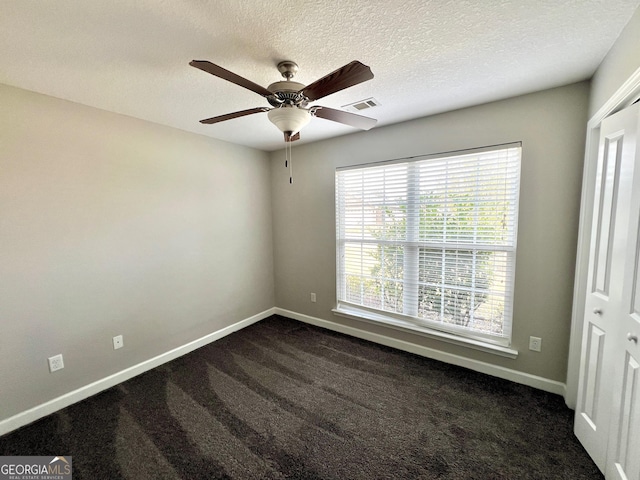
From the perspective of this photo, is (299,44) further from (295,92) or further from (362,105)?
(362,105)

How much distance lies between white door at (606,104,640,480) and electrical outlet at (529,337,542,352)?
2.65ft

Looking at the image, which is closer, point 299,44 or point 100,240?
point 299,44

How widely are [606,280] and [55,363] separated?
12.6ft

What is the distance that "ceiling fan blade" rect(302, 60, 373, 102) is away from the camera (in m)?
1.13

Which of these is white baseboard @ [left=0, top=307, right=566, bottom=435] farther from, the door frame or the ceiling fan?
the ceiling fan

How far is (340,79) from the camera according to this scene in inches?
48.5

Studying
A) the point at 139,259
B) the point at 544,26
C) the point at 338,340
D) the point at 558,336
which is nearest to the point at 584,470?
the point at 558,336

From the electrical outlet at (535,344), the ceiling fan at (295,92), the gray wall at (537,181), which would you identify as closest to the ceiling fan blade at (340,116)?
the ceiling fan at (295,92)

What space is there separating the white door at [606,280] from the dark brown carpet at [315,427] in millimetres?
259

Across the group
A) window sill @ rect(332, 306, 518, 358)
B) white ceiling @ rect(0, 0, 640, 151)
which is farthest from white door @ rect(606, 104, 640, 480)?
window sill @ rect(332, 306, 518, 358)

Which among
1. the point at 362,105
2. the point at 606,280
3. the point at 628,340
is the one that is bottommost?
the point at 628,340

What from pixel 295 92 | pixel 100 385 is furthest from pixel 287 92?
pixel 100 385

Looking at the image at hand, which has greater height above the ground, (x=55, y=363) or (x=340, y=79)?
(x=340, y=79)

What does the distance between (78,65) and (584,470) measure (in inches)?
150
